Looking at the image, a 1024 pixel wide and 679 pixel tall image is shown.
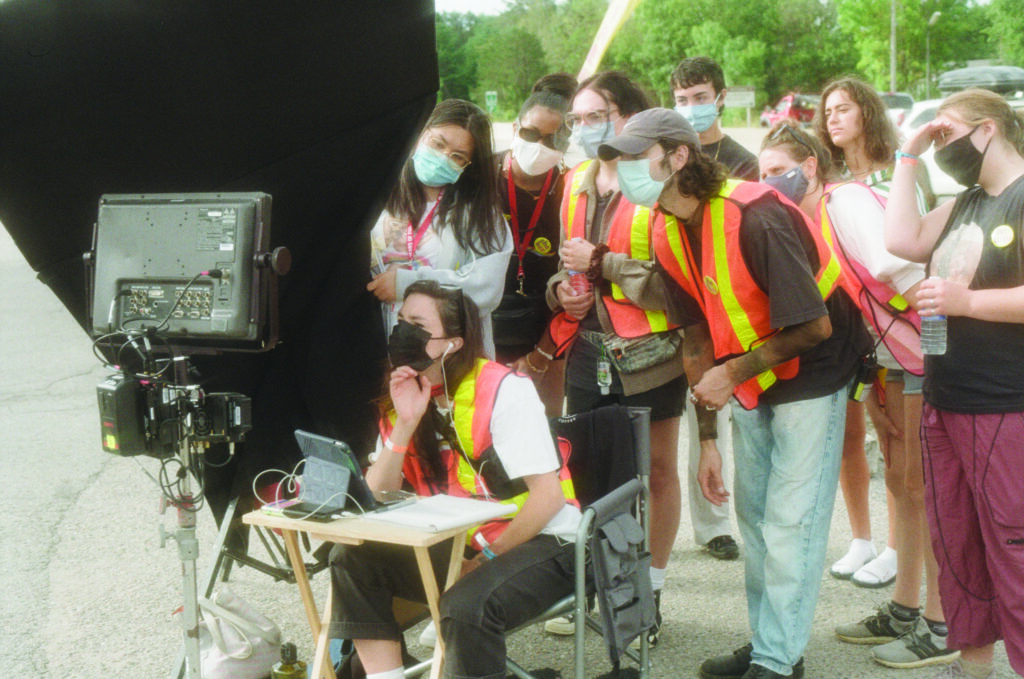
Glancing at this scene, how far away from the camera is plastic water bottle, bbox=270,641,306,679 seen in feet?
10.8

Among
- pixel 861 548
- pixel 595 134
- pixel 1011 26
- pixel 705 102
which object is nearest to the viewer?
pixel 595 134

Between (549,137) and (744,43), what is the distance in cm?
5836

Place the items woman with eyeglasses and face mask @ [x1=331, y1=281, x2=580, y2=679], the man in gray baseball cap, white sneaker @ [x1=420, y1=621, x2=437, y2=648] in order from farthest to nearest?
1. white sneaker @ [x1=420, y1=621, x2=437, y2=648]
2. the man in gray baseball cap
3. woman with eyeglasses and face mask @ [x1=331, y1=281, x2=580, y2=679]

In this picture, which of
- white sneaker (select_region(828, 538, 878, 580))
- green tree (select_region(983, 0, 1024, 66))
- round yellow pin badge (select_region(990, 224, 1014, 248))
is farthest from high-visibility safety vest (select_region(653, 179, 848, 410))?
green tree (select_region(983, 0, 1024, 66))

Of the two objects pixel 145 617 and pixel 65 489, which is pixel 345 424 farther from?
pixel 65 489

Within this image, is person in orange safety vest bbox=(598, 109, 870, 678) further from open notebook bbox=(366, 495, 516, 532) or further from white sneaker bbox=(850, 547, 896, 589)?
white sneaker bbox=(850, 547, 896, 589)

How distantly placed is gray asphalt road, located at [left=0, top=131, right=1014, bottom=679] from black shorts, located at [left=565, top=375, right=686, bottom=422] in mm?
808

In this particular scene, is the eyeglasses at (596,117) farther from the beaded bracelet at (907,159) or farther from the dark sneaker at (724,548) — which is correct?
the dark sneaker at (724,548)

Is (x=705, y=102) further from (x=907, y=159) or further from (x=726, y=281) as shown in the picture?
(x=726, y=281)

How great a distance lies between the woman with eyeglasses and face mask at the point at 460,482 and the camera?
290cm

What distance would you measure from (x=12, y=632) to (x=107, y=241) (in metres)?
1.95

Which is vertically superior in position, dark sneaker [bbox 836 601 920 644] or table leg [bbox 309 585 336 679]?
table leg [bbox 309 585 336 679]

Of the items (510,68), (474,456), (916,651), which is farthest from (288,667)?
(510,68)

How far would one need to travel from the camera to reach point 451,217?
150 inches
